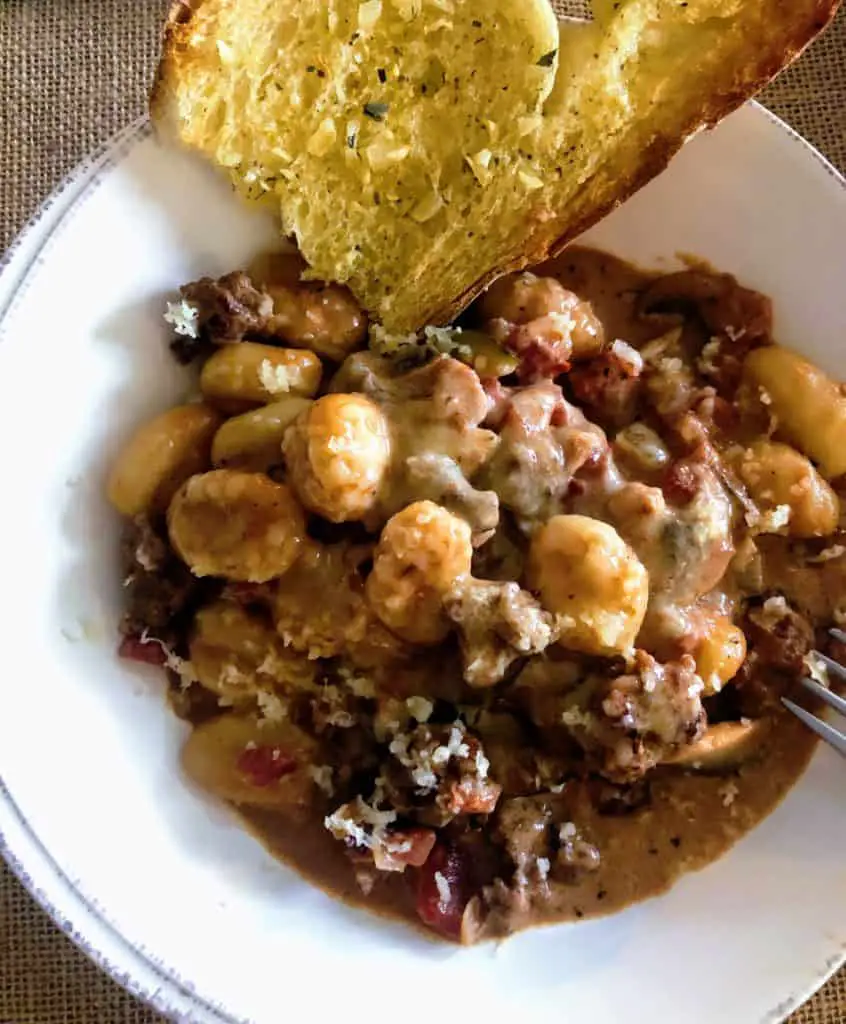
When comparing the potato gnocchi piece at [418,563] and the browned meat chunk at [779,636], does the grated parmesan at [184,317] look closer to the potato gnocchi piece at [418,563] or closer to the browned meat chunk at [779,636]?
the potato gnocchi piece at [418,563]

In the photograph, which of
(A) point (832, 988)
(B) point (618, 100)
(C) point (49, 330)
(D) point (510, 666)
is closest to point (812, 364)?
(B) point (618, 100)

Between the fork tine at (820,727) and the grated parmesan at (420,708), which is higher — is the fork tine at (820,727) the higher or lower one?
the higher one

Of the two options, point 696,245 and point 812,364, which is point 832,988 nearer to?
point 812,364

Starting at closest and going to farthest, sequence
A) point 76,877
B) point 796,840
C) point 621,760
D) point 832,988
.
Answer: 1. point 76,877
2. point 621,760
3. point 796,840
4. point 832,988

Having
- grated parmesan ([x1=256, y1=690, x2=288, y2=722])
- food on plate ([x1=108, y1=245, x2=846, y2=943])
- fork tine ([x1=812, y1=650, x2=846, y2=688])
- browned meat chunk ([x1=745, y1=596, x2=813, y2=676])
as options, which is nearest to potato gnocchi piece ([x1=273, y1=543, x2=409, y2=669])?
food on plate ([x1=108, y1=245, x2=846, y2=943])

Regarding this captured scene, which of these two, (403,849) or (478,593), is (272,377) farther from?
(403,849)

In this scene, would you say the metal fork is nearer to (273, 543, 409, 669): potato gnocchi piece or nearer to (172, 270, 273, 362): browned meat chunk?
(273, 543, 409, 669): potato gnocchi piece

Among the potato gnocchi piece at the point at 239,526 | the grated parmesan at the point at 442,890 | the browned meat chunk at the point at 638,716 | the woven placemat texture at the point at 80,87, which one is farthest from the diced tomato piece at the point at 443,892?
the woven placemat texture at the point at 80,87
